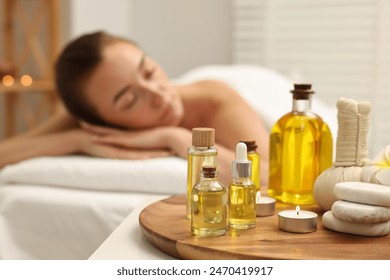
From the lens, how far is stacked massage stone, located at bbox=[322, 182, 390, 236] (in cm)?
86

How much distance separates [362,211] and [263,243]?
0.50 feet

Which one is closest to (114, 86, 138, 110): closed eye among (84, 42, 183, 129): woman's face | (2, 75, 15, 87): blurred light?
(84, 42, 183, 129): woman's face

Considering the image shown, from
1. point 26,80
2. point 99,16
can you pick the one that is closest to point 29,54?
point 26,80

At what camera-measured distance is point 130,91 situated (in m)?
1.76

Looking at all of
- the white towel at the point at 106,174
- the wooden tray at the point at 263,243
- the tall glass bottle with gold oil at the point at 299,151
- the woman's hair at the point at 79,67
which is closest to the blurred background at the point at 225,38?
the woman's hair at the point at 79,67

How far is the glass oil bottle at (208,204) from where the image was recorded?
863 mm

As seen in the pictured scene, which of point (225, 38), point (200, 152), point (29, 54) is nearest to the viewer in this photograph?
point (200, 152)

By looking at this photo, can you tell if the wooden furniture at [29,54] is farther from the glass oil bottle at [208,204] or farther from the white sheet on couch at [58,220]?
the glass oil bottle at [208,204]

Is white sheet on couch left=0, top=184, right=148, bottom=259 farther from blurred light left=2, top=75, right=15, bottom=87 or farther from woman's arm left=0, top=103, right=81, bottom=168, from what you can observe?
blurred light left=2, top=75, right=15, bottom=87

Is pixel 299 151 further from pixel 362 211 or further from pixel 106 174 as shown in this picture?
pixel 106 174

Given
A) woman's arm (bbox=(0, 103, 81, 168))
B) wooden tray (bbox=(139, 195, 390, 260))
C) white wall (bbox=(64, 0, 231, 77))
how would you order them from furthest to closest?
white wall (bbox=(64, 0, 231, 77)) → woman's arm (bbox=(0, 103, 81, 168)) → wooden tray (bbox=(139, 195, 390, 260))

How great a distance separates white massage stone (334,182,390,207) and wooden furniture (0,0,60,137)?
199 cm
